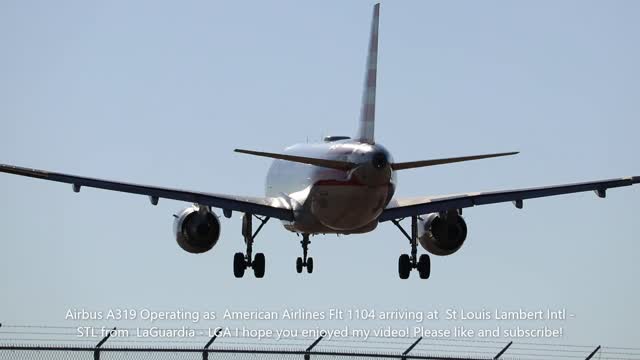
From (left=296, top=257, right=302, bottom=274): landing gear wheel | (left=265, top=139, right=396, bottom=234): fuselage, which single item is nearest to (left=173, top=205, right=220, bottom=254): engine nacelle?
(left=265, top=139, right=396, bottom=234): fuselage

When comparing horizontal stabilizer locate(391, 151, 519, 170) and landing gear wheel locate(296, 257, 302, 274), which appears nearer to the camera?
horizontal stabilizer locate(391, 151, 519, 170)

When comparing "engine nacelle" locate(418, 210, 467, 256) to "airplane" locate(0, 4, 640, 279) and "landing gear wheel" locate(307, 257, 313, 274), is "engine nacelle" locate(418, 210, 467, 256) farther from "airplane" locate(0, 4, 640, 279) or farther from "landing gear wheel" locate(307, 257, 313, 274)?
"landing gear wheel" locate(307, 257, 313, 274)

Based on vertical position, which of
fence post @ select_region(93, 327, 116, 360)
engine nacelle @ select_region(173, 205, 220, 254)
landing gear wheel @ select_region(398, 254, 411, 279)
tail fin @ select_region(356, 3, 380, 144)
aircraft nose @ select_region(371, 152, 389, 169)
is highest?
tail fin @ select_region(356, 3, 380, 144)

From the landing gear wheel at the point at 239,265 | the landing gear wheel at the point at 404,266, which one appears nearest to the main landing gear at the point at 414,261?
the landing gear wheel at the point at 404,266

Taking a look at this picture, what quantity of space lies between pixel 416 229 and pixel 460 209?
6.81ft

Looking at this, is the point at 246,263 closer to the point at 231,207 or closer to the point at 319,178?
the point at 231,207

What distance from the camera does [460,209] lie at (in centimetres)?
7212

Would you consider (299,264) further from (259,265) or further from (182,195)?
(182,195)

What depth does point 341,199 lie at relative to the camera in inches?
2489

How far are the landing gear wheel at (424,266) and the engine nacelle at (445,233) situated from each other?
695 millimetres

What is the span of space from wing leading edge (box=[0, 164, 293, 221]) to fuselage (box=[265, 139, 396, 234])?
0.74 m

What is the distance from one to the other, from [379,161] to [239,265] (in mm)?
12450

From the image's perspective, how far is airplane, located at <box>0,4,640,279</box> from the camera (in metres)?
62.1

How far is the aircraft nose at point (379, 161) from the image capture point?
6116 centimetres
